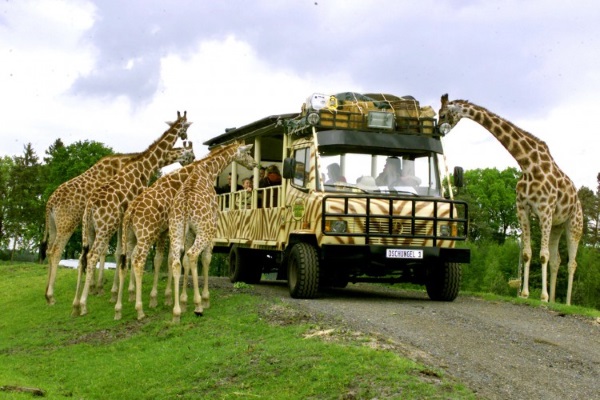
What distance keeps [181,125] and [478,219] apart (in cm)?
5306

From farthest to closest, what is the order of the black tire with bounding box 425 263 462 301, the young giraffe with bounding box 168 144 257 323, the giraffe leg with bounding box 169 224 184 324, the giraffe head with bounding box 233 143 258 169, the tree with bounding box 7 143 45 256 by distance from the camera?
1. the tree with bounding box 7 143 45 256
2. the giraffe head with bounding box 233 143 258 169
3. the black tire with bounding box 425 263 462 301
4. the young giraffe with bounding box 168 144 257 323
5. the giraffe leg with bounding box 169 224 184 324

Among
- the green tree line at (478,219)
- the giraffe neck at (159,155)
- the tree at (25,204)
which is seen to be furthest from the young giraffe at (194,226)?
the tree at (25,204)

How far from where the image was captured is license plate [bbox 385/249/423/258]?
47.8 ft

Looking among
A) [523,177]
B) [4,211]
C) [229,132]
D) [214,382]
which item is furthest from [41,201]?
[214,382]

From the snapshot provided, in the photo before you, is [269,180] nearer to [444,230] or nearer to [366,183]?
[366,183]

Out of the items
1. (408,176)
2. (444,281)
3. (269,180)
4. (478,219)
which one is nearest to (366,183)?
(408,176)

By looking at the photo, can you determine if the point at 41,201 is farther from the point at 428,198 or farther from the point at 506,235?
the point at 428,198

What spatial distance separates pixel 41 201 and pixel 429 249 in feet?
149

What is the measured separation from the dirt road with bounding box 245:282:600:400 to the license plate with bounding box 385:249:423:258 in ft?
2.75

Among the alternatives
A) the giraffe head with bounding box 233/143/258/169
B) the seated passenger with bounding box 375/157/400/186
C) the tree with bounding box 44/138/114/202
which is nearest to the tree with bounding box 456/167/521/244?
the tree with bounding box 44/138/114/202

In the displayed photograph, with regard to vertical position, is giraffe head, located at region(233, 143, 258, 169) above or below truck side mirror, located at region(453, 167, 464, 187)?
above

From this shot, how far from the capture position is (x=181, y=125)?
1841 centimetres

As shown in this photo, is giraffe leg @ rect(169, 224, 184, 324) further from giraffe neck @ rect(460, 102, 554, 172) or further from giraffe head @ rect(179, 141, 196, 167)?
giraffe neck @ rect(460, 102, 554, 172)

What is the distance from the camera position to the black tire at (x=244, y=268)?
65.0ft
